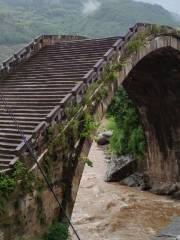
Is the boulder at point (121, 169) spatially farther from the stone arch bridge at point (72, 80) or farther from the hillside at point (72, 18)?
the hillside at point (72, 18)

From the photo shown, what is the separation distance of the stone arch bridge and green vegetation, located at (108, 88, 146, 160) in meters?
2.15

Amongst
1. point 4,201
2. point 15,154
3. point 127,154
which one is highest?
point 15,154

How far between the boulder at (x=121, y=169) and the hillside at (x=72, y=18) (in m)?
52.8

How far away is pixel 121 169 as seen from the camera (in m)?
30.8

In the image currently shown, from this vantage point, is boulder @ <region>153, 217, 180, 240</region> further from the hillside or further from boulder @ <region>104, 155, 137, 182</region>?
the hillside

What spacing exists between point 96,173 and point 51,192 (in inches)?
787

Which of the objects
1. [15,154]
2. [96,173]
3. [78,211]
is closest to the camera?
[15,154]

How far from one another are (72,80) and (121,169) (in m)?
15.2

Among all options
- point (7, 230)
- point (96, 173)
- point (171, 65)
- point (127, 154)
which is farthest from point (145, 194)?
point (7, 230)

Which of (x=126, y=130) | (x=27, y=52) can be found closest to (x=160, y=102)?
(x=126, y=130)

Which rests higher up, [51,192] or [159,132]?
[51,192]

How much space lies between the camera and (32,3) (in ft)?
558

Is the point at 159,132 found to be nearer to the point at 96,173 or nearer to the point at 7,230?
the point at 96,173

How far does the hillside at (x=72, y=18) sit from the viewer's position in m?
94.9
